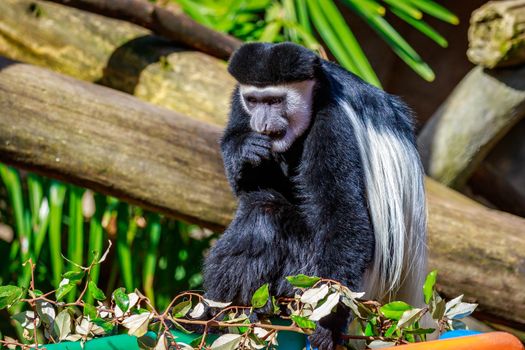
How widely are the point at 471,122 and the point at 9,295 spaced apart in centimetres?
288

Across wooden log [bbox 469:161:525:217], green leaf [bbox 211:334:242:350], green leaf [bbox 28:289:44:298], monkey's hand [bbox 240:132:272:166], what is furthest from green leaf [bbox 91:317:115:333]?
wooden log [bbox 469:161:525:217]

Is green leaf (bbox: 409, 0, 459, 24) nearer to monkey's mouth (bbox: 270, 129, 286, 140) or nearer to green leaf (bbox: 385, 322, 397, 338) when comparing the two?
monkey's mouth (bbox: 270, 129, 286, 140)

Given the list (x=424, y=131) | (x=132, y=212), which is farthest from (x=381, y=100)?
(x=424, y=131)

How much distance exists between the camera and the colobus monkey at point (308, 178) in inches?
79.4

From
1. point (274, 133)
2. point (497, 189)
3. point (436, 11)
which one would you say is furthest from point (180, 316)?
point (497, 189)

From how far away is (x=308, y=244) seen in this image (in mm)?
2078

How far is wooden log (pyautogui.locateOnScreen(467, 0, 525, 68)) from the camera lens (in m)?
3.42

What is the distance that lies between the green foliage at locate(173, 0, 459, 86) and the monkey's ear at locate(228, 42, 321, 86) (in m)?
1.45

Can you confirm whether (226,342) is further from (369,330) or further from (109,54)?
(109,54)

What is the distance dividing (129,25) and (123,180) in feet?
4.14

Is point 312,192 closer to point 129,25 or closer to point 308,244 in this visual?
point 308,244

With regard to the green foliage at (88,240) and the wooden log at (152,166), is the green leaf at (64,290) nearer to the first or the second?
the wooden log at (152,166)

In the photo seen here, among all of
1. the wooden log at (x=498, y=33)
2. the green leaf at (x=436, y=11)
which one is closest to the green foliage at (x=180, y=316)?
the wooden log at (x=498, y=33)

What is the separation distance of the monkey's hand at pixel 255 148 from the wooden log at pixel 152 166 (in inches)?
29.1
